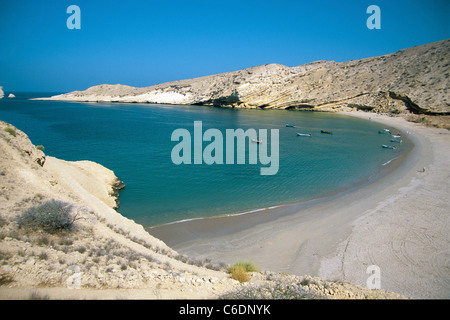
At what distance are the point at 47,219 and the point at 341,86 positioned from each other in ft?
274

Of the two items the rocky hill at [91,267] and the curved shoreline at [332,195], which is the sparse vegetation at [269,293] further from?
the curved shoreline at [332,195]

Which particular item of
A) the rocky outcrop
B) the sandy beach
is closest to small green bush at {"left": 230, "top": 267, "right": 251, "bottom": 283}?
the sandy beach

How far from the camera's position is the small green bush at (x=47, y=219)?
22.2 feet

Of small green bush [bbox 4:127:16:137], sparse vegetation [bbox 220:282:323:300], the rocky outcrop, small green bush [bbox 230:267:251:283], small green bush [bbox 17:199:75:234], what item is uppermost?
the rocky outcrop

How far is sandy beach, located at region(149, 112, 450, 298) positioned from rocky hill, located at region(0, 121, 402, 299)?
9.39ft

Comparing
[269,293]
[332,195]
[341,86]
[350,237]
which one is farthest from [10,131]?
[341,86]

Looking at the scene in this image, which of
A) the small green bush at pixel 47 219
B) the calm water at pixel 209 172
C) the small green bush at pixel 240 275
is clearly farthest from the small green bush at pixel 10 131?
the small green bush at pixel 240 275

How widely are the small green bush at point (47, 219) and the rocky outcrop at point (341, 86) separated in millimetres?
60962

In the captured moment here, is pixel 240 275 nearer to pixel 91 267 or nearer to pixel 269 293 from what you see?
pixel 269 293

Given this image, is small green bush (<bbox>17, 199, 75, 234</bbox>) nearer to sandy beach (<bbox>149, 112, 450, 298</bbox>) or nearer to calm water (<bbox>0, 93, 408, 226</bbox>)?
sandy beach (<bbox>149, 112, 450, 298</bbox>)

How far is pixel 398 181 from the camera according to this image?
18500mm

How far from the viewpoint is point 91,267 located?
5.56 metres

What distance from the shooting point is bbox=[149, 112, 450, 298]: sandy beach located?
333 inches

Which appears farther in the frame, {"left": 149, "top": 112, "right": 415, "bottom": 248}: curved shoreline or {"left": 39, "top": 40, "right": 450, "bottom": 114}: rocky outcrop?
{"left": 39, "top": 40, "right": 450, "bottom": 114}: rocky outcrop
